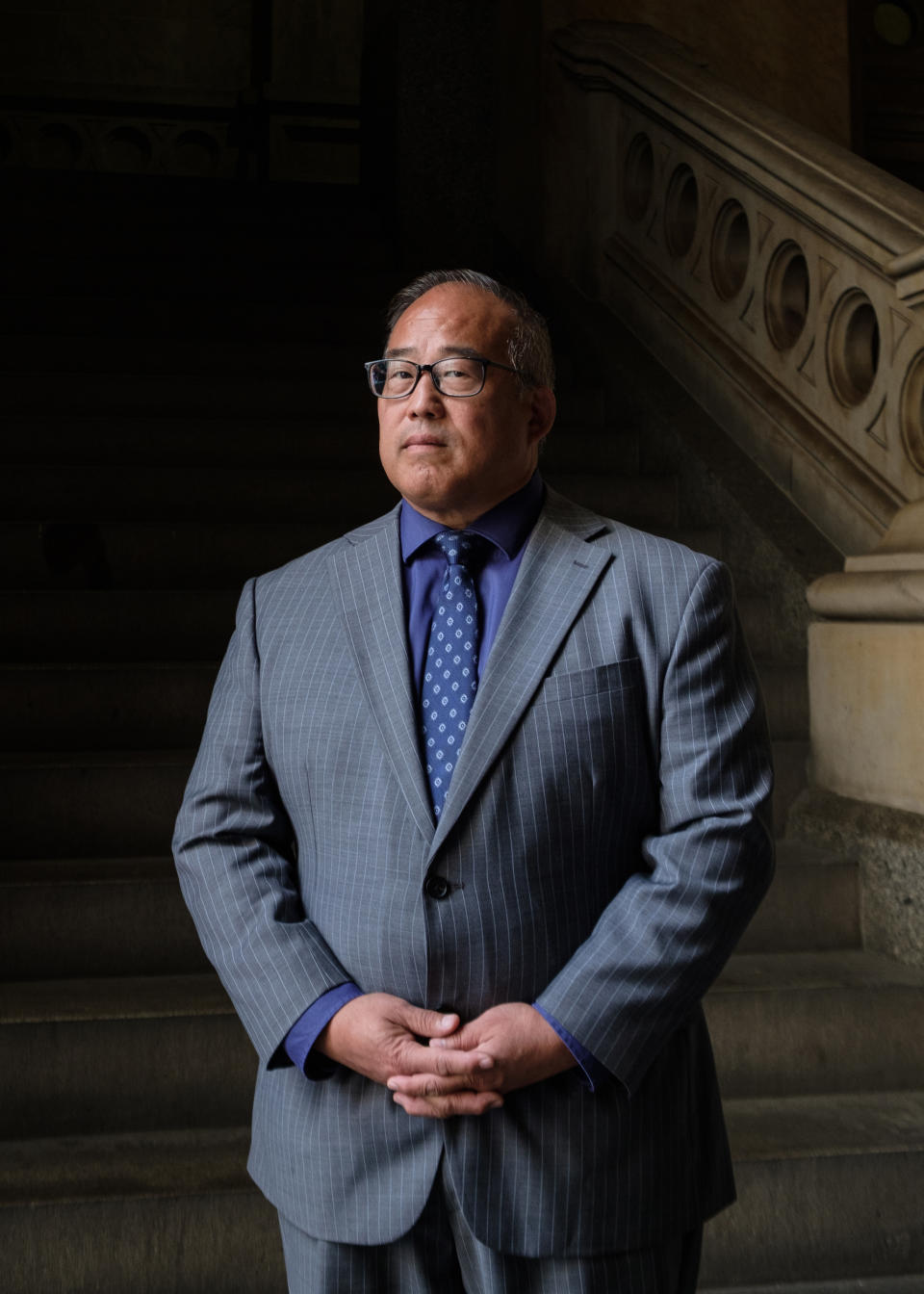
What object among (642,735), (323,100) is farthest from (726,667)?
(323,100)

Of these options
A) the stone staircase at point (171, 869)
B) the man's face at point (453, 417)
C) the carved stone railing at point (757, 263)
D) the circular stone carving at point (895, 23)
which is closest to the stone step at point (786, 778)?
the stone staircase at point (171, 869)

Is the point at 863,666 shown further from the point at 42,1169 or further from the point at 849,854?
the point at 42,1169

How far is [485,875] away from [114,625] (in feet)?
9.09

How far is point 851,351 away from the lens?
169 inches

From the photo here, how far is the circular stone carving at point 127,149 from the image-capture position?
11.2 meters

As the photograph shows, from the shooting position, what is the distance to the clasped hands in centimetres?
152

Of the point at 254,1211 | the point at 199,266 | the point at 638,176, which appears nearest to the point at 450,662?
the point at 254,1211

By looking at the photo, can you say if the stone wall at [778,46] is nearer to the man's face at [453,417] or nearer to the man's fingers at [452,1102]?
the man's face at [453,417]

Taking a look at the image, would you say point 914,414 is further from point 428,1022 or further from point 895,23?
point 895,23

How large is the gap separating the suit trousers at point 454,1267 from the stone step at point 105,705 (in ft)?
7.58

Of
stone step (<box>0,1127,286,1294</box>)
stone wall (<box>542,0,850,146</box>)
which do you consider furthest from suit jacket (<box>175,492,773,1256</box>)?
stone wall (<box>542,0,850,146</box>)

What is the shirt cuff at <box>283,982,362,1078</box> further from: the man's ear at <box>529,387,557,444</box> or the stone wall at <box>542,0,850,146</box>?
the stone wall at <box>542,0,850,146</box>

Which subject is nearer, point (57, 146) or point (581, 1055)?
point (581, 1055)

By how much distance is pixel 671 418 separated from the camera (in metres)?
5.08
